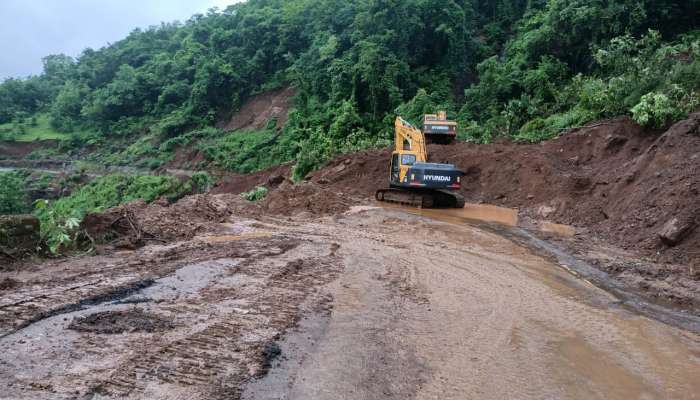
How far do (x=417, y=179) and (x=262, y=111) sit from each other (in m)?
30.8

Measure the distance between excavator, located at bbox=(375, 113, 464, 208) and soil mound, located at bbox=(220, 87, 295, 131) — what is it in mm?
23524

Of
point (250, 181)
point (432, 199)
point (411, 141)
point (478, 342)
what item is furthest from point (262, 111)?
point (478, 342)

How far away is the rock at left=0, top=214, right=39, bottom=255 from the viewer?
8102mm

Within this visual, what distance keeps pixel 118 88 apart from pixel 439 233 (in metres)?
49.9

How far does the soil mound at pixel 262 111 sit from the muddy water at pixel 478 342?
34201 millimetres

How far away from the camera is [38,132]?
58.2 meters

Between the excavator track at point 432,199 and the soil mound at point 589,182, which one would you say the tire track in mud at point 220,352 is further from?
the excavator track at point 432,199

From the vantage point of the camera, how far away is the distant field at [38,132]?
5603 cm

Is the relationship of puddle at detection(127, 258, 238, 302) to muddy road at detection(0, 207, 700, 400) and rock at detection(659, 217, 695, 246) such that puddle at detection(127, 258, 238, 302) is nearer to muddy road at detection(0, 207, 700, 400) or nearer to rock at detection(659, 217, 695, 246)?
muddy road at detection(0, 207, 700, 400)

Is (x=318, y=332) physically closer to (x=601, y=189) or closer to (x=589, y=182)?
(x=601, y=189)

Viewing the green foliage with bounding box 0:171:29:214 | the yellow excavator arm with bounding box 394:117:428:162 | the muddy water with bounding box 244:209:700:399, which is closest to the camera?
the muddy water with bounding box 244:209:700:399

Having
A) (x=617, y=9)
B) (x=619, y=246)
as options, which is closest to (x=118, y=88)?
(x=617, y=9)

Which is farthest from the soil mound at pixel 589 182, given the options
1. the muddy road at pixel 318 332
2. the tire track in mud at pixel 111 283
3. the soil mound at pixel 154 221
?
the tire track in mud at pixel 111 283

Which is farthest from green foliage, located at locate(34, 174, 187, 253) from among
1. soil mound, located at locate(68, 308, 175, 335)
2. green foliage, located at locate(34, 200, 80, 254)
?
soil mound, located at locate(68, 308, 175, 335)
